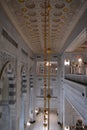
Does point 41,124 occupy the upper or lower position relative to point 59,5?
lower

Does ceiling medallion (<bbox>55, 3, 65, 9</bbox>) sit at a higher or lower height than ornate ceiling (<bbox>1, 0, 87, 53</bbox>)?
higher

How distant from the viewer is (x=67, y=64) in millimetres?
13859

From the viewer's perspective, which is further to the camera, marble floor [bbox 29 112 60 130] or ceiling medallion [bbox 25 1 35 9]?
marble floor [bbox 29 112 60 130]

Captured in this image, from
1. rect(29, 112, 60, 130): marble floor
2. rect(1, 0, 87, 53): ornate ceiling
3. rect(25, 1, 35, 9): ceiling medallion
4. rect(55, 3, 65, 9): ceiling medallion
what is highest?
rect(25, 1, 35, 9): ceiling medallion

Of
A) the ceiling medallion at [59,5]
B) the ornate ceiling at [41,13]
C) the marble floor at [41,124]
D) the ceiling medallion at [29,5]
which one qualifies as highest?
the ceiling medallion at [29,5]

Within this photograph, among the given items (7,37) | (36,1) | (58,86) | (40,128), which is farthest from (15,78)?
(58,86)

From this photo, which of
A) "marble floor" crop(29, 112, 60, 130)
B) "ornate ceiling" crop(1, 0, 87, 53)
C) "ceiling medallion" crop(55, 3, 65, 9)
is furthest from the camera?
"marble floor" crop(29, 112, 60, 130)

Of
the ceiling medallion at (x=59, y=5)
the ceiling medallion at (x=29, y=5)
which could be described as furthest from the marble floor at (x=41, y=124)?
the ceiling medallion at (x=59, y=5)

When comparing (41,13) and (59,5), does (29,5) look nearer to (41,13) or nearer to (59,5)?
(41,13)

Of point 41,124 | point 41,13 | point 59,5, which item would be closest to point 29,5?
point 41,13

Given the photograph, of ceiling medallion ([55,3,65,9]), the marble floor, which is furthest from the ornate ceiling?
the marble floor

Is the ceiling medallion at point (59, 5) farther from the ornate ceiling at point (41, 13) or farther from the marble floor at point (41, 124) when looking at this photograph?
the marble floor at point (41, 124)

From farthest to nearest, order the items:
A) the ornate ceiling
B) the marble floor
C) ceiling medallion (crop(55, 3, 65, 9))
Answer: the marble floor, ceiling medallion (crop(55, 3, 65, 9)), the ornate ceiling

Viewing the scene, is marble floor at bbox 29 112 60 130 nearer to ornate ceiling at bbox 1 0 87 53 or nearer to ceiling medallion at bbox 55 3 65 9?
ornate ceiling at bbox 1 0 87 53
